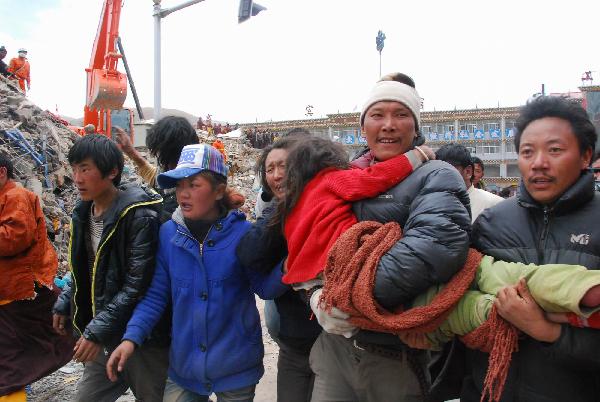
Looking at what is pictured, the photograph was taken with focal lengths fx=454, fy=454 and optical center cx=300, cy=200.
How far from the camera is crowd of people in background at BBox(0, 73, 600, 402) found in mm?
1565

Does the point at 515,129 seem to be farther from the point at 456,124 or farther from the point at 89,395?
the point at 456,124

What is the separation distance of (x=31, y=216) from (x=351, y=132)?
41049 mm

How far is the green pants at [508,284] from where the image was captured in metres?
1.36

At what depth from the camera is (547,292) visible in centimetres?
141

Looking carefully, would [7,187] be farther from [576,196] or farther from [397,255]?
[576,196]

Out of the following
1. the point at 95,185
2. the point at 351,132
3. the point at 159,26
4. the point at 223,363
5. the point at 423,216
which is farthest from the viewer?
the point at 351,132

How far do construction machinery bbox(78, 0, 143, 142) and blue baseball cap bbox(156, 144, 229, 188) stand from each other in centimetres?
947

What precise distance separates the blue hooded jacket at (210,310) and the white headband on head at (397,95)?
983 millimetres

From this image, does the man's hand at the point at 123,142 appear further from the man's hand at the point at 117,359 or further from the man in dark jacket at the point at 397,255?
the man in dark jacket at the point at 397,255

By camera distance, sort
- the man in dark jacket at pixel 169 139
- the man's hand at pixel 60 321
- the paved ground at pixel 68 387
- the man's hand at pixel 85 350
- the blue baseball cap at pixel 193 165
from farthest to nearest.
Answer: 1. the paved ground at pixel 68 387
2. the man in dark jacket at pixel 169 139
3. the man's hand at pixel 60 321
4. the blue baseball cap at pixel 193 165
5. the man's hand at pixel 85 350

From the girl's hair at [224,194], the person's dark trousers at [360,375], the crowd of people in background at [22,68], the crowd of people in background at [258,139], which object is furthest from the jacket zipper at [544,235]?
the crowd of people in background at [258,139]

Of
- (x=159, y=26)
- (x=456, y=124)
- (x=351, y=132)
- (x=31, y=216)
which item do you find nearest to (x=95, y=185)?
(x=31, y=216)

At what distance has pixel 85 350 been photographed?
7.67 feet

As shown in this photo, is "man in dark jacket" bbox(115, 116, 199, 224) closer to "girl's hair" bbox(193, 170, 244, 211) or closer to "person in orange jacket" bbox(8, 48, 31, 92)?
"girl's hair" bbox(193, 170, 244, 211)
